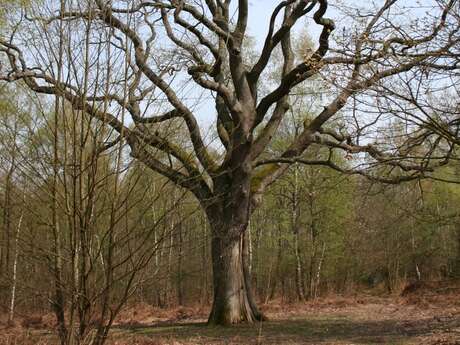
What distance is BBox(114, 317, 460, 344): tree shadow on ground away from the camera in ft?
30.1

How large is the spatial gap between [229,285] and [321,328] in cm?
230

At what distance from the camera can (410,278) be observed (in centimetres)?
2856

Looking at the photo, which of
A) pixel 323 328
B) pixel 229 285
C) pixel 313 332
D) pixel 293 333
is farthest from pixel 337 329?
pixel 229 285

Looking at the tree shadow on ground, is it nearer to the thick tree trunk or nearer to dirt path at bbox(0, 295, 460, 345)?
dirt path at bbox(0, 295, 460, 345)

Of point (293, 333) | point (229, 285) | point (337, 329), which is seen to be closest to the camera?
point (293, 333)

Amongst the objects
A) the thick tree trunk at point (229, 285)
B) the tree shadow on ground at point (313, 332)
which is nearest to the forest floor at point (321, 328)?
the tree shadow on ground at point (313, 332)

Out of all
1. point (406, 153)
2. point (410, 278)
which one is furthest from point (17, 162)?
point (410, 278)

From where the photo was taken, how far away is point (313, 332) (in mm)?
10383

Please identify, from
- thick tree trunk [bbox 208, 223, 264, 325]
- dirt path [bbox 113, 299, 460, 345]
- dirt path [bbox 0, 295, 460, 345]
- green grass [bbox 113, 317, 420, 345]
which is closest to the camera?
dirt path [bbox 0, 295, 460, 345]

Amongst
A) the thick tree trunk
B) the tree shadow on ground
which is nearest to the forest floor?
the tree shadow on ground

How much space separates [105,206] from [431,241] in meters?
25.3

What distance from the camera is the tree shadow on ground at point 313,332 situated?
9180 mm

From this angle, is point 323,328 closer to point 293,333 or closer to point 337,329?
point 337,329

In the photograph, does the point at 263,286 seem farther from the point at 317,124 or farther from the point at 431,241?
the point at 317,124
